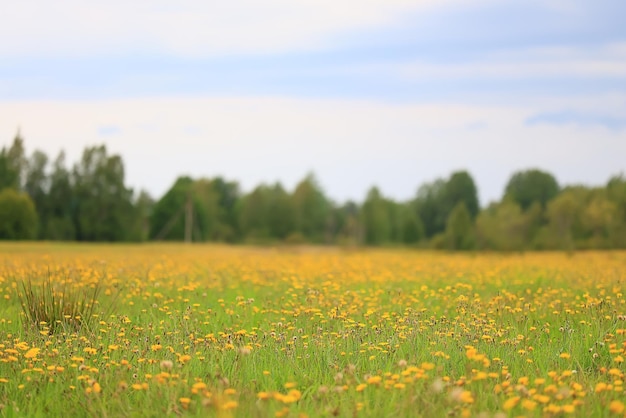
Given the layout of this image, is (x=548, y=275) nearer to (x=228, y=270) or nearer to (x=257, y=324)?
(x=228, y=270)

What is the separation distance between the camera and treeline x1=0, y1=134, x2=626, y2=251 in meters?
51.4

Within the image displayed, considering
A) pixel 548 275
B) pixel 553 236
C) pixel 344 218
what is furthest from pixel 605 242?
pixel 344 218

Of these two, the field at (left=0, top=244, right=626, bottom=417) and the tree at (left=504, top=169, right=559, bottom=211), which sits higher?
the tree at (left=504, top=169, right=559, bottom=211)

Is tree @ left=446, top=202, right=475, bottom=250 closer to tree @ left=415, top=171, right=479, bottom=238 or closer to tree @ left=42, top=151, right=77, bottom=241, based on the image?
tree @ left=415, top=171, right=479, bottom=238

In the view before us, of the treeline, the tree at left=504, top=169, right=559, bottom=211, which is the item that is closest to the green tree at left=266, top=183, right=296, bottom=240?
the treeline

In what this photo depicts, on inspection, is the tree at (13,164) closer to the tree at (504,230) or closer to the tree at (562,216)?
the tree at (504,230)

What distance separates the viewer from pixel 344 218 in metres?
94.8

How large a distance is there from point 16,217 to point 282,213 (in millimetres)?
37266

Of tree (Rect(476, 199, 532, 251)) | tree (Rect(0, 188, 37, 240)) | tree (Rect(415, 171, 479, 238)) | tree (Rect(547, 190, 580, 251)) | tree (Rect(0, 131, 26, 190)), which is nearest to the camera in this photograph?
tree (Rect(0, 188, 37, 240))

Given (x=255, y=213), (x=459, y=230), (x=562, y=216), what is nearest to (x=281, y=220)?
(x=255, y=213)

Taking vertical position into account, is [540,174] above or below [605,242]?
above

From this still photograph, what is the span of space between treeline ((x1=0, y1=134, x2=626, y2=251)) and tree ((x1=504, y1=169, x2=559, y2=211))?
0.40 ft

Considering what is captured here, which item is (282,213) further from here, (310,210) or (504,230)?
(504,230)

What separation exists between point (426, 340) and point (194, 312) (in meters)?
3.59
